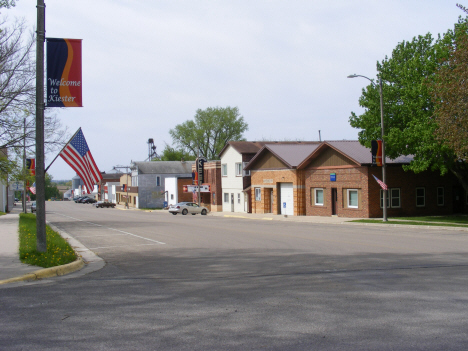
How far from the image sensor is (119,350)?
583 cm

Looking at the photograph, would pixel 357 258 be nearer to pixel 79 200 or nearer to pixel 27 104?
pixel 27 104

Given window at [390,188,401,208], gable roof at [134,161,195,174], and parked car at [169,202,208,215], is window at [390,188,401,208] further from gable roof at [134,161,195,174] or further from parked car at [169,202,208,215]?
gable roof at [134,161,195,174]

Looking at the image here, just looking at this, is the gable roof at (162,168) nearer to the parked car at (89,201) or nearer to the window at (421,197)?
the parked car at (89,201)

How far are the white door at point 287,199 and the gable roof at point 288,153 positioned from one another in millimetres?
2177

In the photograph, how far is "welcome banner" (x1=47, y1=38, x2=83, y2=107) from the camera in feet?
41.7

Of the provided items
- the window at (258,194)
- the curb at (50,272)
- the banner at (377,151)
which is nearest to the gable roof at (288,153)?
the window at (258,194)

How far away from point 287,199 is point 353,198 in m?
8.69

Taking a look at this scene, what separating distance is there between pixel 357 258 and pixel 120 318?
26.6 feet

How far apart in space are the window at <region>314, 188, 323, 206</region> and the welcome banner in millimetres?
30281

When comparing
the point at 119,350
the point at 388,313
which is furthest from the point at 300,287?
the point at 119,350

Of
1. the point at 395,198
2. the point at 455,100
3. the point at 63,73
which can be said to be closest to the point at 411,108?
the point at 455,100

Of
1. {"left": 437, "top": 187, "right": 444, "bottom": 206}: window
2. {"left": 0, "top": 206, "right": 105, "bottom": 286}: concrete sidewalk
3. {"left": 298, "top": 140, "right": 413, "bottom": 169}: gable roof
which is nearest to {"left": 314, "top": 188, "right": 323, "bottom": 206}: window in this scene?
{"left": 298, "top": 140, "right": 413, "bottom": 169}: gable roof

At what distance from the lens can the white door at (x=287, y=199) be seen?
145ft

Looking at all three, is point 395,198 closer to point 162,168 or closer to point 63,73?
point 63,73
